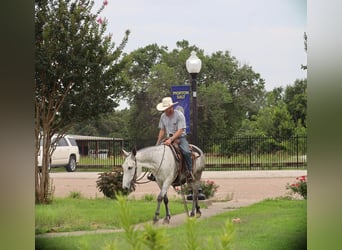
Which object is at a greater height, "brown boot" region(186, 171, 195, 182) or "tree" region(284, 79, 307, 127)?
"tree" region(284, 79, 307, 127)

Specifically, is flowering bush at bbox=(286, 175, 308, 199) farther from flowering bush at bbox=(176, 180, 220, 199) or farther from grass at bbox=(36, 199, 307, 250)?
flowering bush at bbox=(176, 180, 220, 199)

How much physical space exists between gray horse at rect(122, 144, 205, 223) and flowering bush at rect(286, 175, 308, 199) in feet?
2.14

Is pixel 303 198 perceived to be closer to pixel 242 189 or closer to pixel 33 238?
pixel 242 189

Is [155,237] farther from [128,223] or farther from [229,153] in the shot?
[229,153]

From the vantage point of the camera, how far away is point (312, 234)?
3.63 meters

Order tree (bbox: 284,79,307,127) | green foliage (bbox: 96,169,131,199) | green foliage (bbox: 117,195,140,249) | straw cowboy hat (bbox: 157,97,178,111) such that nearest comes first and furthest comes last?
green foliage (bbox: 117,195,140,249) < tree (bbox: 284,79,307,127) < straw cowboy hat (bbox: 157,97,178,111) < green foliage (bbox: 96,169,131,199)

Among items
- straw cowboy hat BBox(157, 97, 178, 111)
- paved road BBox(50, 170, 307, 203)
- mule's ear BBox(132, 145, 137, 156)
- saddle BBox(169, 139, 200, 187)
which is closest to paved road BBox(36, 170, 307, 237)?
paved road BBox(50, 170, 307, 203)

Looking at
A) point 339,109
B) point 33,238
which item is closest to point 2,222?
point 33,238

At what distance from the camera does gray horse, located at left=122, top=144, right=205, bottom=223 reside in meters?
3.93

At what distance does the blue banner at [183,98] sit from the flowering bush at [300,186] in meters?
0.83

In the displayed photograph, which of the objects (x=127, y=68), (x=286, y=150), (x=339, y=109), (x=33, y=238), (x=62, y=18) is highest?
(x=62, y=18)

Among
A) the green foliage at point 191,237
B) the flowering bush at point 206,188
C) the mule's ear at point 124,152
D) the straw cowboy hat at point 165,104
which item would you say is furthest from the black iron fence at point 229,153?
the green foliage at point 191,237

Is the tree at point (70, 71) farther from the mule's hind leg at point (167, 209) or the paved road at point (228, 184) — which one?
the mule's hind leg at point (167, 209)

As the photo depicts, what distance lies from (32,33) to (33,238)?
1365 mm
